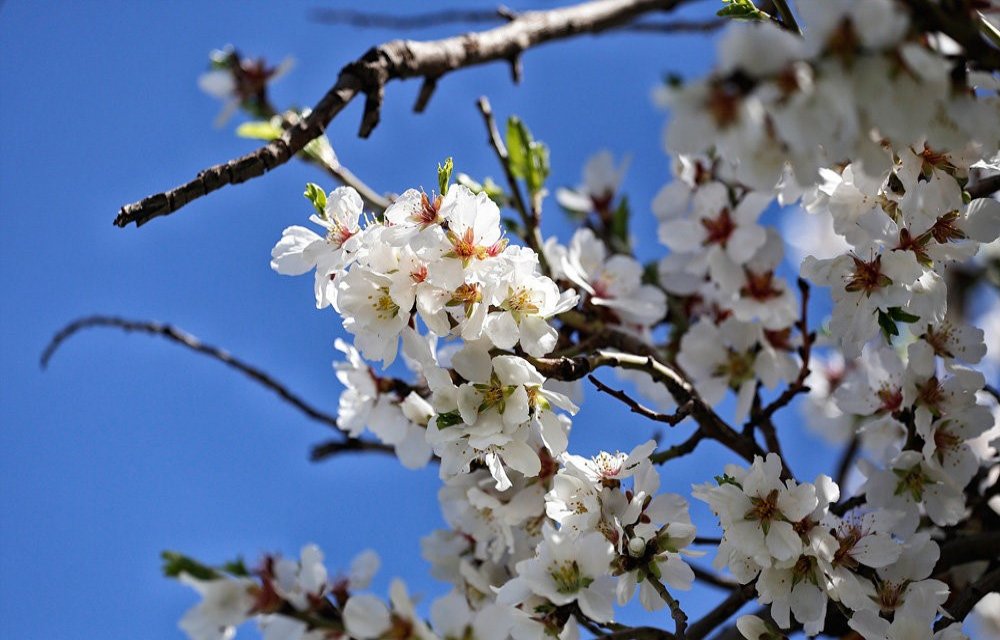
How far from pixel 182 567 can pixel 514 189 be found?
1250 millimetres

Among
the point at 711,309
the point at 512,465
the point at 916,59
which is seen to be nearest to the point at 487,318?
the point at 512,465

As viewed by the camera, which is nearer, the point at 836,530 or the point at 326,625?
the point at 326,625

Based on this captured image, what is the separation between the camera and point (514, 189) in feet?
6.96

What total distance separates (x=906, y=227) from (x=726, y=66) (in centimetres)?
75

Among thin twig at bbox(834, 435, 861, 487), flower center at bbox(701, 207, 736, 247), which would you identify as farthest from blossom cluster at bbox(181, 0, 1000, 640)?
thin twig at bbox(834, 435, 861, 487)

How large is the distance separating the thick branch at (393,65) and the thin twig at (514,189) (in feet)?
0.45

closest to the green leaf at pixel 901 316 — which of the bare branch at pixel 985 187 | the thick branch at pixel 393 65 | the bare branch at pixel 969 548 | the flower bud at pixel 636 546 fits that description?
the bare branch at pixel 985 187

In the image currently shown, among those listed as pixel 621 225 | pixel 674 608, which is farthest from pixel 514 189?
pixel 674 608

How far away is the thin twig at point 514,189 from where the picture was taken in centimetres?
205

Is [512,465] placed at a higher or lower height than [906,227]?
higher

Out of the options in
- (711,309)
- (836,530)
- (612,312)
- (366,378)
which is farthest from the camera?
(711,309)

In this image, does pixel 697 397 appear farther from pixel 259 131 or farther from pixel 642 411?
pixel 259 131

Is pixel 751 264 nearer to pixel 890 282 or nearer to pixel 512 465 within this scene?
pixel 890 282

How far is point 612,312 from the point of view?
6.82ft
